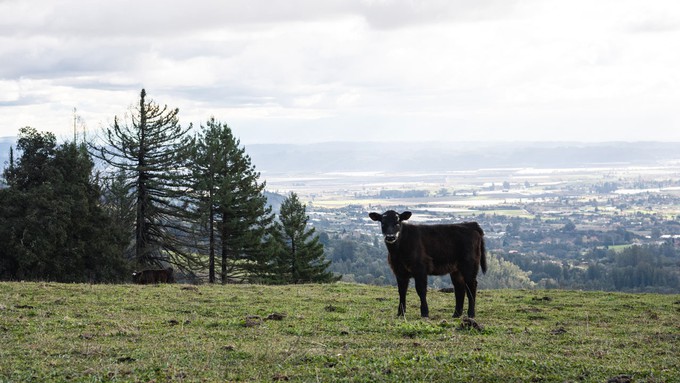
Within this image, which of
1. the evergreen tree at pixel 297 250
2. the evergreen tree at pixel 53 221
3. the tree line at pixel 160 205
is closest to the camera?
the evergreen tree at pixel 53 221

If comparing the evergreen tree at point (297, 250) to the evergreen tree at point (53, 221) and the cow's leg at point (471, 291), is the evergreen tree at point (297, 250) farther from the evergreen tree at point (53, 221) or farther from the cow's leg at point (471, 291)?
the cow's leg at point (471, 291)

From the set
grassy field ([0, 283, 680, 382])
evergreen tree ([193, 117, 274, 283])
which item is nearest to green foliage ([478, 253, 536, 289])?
evergreen tree ([193, 117, 274, 283])

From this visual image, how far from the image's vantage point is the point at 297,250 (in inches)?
1794

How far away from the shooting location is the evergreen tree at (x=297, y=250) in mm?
44969

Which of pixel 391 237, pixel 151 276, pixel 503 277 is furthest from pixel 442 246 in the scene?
pixel 503 277

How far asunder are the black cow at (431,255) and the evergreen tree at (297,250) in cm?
2916

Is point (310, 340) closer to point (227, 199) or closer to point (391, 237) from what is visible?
point (391, 237)

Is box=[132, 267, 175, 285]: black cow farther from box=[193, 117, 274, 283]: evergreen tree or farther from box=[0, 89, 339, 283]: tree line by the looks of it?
box=[193, 117, 274, 283]: evergreen tree

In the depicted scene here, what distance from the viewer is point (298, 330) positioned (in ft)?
40.5

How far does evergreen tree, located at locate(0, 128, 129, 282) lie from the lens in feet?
102

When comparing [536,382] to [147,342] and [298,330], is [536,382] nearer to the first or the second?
[298,330]

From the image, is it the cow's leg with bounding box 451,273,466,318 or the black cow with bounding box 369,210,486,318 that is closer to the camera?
the black cow with bounding box 369,210,486,318

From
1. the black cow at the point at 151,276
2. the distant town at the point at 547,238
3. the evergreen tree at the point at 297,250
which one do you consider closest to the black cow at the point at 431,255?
the black cow at the point at 151,276

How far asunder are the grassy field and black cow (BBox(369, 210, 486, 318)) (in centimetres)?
68
